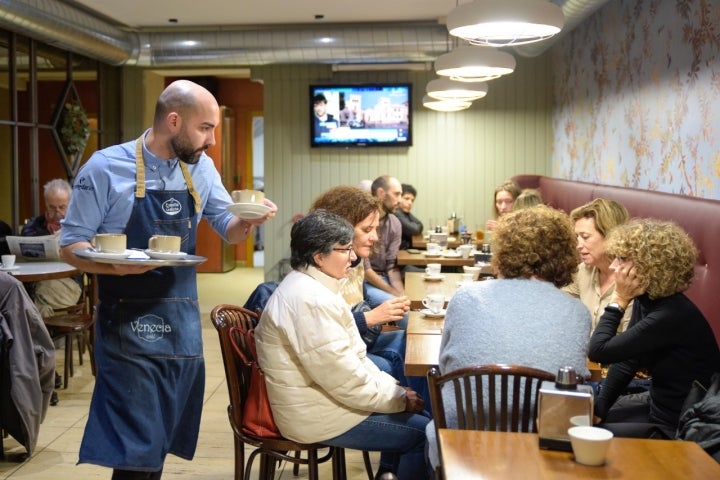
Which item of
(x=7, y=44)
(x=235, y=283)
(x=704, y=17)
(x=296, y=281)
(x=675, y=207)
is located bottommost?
(x=235, y=283)

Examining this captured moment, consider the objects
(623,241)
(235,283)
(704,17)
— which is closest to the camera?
(623,241)

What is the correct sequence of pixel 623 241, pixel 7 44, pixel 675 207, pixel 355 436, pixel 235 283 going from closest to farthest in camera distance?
pixel 355 436, pixel 623 241, pixel 675 207, pixel 7 44, pixel 235 283

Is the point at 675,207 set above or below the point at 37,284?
above

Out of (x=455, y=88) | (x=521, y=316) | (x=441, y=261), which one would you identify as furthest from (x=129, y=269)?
(x=455, y=88)

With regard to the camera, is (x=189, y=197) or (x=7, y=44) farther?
(x=7, y=44)

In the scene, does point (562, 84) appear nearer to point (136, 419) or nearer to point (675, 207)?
point (675, 207)

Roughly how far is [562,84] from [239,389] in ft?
21.6

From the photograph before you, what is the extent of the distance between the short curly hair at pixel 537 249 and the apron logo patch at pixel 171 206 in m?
1.01

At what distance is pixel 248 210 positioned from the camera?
8.46 feet

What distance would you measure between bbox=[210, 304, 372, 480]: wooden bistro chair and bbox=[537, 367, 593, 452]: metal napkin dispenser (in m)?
1.03

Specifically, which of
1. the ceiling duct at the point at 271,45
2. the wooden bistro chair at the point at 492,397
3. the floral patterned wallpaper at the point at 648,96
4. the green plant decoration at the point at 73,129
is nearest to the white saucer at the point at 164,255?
the wooden bistro chair at the point at 492,397

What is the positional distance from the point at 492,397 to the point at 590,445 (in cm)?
50

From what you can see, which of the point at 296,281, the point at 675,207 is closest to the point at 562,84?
the point at 675,207

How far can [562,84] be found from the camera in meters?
8.57
